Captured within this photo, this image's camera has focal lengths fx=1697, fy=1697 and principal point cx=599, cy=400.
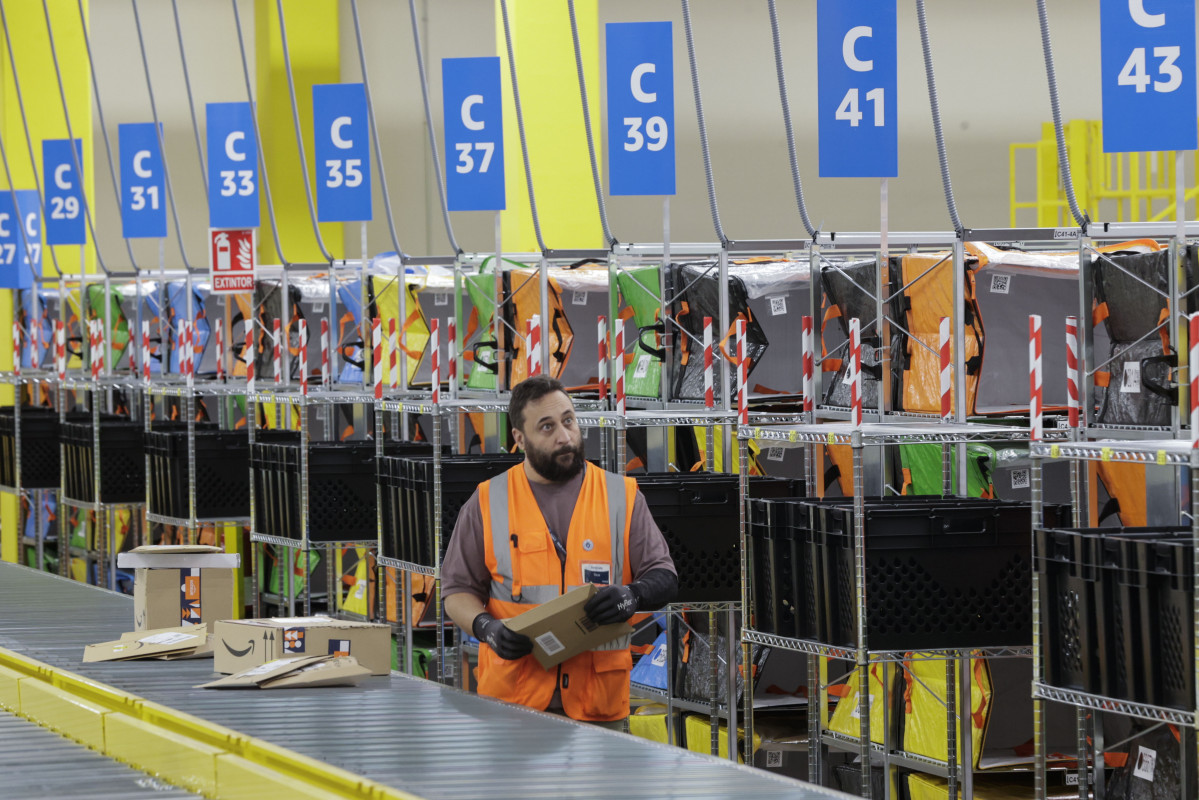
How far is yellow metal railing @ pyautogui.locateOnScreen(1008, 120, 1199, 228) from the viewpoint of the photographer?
18.5 meters

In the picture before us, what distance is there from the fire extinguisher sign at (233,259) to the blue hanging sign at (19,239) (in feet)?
16.1

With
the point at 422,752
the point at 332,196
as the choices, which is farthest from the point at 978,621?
the point at 332,196

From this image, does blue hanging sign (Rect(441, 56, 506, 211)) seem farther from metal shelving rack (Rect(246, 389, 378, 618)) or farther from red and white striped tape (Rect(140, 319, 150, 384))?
red and white striped tape (Rect(140, 319, 150, 384))

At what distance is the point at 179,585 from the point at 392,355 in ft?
14.8

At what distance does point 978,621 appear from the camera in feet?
18.6

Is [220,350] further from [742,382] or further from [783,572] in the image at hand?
[783,572]

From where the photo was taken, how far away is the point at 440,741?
409 cm

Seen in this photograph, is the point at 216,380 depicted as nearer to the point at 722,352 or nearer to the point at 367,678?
the point at 722,352

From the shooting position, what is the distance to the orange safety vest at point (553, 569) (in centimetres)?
516

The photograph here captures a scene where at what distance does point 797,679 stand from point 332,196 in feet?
13.4

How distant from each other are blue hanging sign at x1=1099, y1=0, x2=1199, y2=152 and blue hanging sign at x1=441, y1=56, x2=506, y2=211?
415 cm

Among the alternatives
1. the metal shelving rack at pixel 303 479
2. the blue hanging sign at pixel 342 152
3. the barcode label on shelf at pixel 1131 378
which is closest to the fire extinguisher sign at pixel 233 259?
the metal shelving rack at pixel 303 479

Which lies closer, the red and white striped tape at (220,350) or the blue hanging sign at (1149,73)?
the blue hanging sign at (1149,73)

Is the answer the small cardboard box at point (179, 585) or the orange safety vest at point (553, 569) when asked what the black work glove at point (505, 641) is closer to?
the orange safety vest at point (553, 569)
